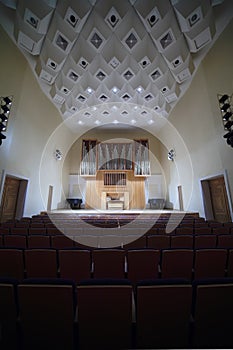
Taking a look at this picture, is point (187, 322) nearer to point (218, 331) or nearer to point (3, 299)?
point (218, 331)

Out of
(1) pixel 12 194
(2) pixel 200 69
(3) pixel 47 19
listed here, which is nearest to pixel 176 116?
(2) pixel 200 69

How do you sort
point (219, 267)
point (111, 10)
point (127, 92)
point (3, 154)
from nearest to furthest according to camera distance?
1. point (219, 267)
2. point (111, 10)
3. point (3, 154)
4. point (127, 92)

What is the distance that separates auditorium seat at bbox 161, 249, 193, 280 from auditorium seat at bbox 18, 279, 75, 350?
3.70ft

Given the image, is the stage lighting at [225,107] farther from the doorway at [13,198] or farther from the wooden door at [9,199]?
the wooden door at [9,199]

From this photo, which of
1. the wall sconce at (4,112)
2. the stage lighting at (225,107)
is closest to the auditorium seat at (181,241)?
the stage lighting at (225,107)

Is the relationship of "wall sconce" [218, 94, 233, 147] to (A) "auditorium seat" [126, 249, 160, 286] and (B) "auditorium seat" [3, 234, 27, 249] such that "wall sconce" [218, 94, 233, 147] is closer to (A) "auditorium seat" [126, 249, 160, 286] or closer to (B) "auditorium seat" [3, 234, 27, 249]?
(A) "auditorium seat" [126, 249, 160, 286]

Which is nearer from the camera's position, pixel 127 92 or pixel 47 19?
pixel 47 19

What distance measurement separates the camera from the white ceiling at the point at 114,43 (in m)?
4.22

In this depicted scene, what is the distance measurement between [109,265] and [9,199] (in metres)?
5.56

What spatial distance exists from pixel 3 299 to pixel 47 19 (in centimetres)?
625

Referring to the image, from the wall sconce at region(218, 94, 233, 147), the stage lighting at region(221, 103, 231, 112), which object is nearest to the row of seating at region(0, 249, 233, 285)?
the wall sconce at region(218, 94, 233, 147)

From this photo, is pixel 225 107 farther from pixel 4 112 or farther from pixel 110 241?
pixel 4 112

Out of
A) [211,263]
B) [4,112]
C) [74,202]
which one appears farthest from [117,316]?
[74,202]

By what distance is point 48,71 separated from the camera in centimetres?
576
